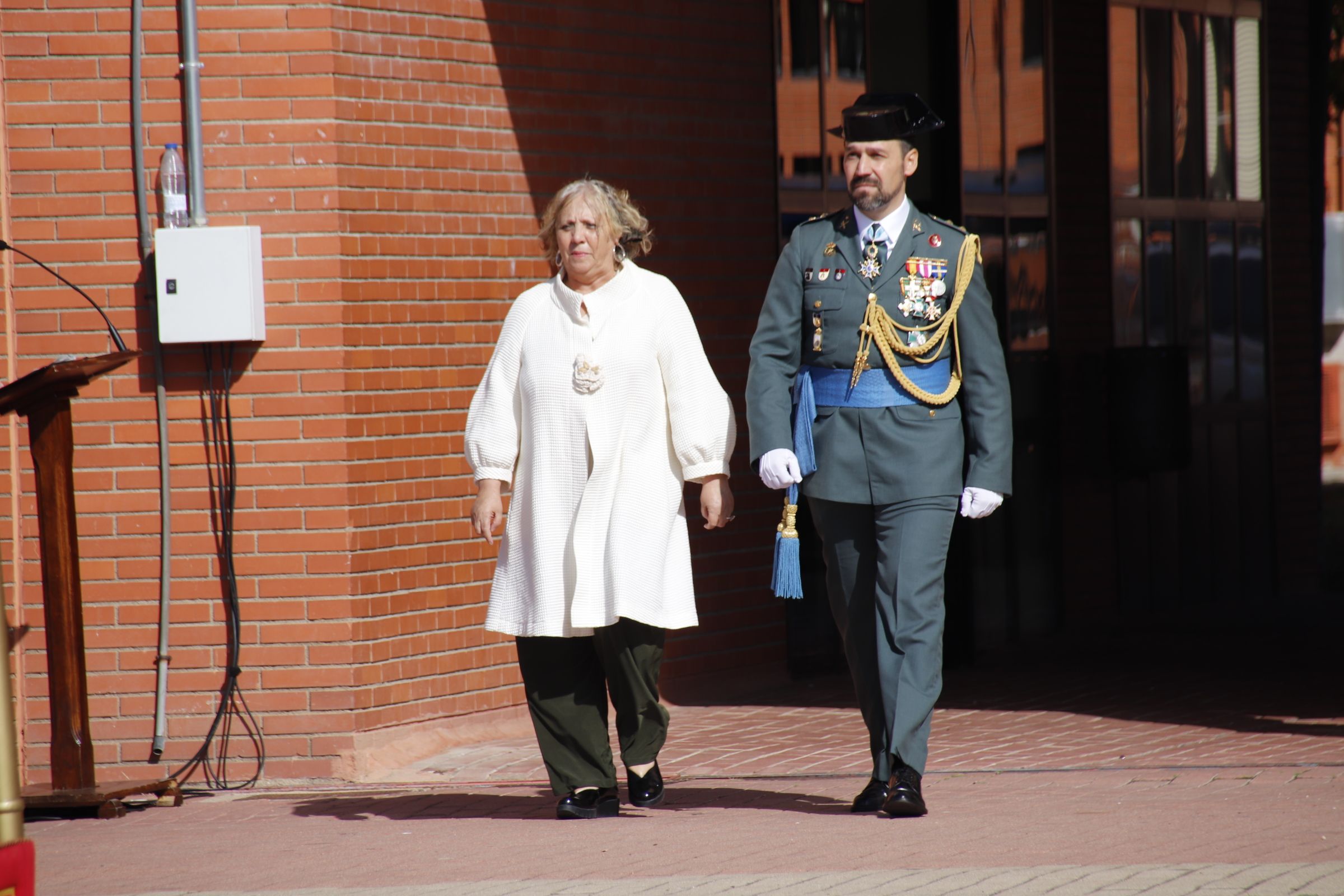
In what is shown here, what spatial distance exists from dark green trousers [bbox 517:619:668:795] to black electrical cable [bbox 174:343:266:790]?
151 cm

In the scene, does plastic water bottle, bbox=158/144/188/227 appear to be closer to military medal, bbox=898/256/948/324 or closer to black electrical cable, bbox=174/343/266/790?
black electrical cable, bbox=174/343/266/790

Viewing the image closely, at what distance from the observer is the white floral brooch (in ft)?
17.2

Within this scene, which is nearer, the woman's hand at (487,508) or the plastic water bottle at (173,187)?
the woman's hand at (487,508)

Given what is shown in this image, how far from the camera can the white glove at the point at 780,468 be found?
16.8ft

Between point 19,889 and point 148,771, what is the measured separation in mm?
3825

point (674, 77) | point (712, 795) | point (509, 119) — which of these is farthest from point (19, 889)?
point (674, 77)

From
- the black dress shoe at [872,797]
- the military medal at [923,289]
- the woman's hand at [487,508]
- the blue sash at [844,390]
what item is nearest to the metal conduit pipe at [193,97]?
the woman's hand at [487,508]

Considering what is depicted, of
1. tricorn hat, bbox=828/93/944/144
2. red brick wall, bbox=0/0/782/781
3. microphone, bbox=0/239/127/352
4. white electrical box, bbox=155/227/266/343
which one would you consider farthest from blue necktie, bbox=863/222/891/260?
microphone, bbox=0/239/127/352

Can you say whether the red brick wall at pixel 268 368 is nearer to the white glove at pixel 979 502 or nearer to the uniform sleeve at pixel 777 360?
the uniform sleeve at pixel 777 360

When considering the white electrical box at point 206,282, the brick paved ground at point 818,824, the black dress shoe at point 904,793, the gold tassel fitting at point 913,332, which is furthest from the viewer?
the white electrical box at point 206,282

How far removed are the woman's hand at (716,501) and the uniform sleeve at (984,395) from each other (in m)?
0.70

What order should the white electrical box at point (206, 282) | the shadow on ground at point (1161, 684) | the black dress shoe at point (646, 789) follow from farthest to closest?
the shadow on ground at point (1161, 684)
the white electrical box at point (206, 282)
the black dress shoe at point (646, 789)

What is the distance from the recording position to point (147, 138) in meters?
6.30

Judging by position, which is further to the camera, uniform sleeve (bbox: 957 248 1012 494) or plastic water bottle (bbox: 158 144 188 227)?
Result: plastic water bottle (bbox: 158 144 188 227)
